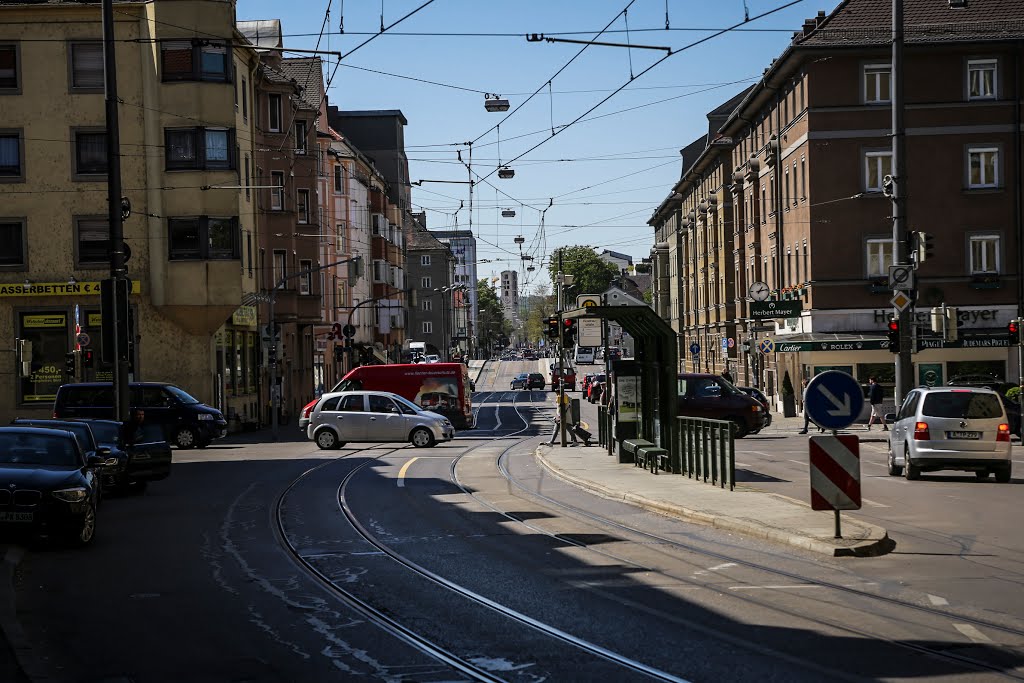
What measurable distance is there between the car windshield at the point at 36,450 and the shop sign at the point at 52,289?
30010mm

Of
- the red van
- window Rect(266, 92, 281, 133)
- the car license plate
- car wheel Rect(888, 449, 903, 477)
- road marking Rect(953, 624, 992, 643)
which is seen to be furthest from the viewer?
window Rect(266, 92, 281, 133)

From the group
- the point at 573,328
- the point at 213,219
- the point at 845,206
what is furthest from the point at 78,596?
the point at 845,206

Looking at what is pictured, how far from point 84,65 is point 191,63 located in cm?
347

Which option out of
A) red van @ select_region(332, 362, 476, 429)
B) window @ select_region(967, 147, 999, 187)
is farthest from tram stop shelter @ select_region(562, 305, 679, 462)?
red van @ select_region(332, 362, 476, 429)

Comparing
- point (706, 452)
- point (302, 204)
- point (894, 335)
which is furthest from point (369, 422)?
point (302, 204)

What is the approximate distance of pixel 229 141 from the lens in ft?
152

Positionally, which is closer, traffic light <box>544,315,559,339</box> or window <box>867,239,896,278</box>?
traffic light <box>544,315,559,339</box>

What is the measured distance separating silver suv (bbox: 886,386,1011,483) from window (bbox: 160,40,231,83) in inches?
1164

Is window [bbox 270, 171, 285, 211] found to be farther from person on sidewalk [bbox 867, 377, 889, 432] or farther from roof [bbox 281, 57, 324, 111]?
person on sidewalk [bbox 867, 377, 889, 432]

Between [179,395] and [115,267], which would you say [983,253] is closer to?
[179,395]

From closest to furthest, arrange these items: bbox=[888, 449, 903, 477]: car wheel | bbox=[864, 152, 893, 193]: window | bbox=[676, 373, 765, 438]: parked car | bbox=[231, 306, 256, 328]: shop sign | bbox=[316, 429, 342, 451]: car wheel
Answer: bbox=[888, 449, 903, 477]: car wheel < bbox=[676, 373, 765, 438]: parked car < bbox=[316, 429, 342, 451]: car wheel < bbox=[864, 152, 893, 193]: window < bbox=[231, 306, 256, 328]: shop sign

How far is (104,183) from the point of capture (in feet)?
152

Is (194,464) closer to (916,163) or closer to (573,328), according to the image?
(573,328)

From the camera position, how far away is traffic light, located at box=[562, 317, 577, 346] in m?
31.8
